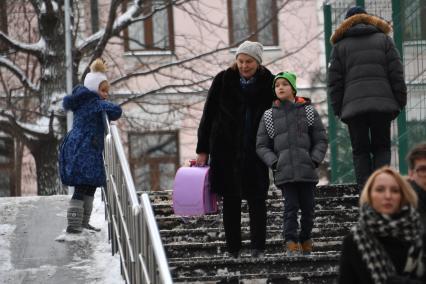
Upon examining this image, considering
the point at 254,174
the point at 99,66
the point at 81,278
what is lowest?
the point at 81,278

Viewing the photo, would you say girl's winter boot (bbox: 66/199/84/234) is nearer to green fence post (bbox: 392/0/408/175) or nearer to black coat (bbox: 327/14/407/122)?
black coat (bbox: 327/14/407/122)

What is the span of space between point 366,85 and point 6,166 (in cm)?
→ 1934

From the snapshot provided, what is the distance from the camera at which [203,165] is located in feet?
36.3

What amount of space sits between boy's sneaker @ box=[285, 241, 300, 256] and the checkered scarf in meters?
3.81

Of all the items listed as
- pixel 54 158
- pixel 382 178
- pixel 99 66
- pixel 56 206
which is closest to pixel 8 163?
pixel 54 158

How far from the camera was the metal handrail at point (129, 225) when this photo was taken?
8.24m

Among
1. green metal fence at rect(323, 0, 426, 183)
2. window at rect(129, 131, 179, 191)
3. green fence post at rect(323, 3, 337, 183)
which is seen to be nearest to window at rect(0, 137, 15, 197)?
window at rect(129, 131, 179, 191)

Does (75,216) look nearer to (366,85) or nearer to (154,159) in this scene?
(366,85)

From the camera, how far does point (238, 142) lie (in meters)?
10.9

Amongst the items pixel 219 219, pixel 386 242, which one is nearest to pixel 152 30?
pixel 219 219

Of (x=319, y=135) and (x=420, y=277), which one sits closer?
(x=420, y=277)

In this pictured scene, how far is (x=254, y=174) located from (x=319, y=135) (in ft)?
1.72

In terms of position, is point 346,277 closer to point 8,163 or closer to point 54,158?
point 54,158

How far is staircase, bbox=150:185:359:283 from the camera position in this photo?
34.6ft
